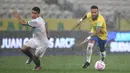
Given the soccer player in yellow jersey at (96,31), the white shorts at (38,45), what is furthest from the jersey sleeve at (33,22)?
the soccer player in yellow jersey at (96,31)

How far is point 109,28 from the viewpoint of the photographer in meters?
24.2

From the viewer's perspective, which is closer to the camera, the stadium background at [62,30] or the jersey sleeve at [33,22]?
the jersey sleeve at [33,22]

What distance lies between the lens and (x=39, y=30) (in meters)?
14.1

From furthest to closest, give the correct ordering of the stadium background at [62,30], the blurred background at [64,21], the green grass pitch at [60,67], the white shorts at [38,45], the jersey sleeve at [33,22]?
1. the blurred background at [64,21]
2. the stadium background at [62,30]
3. the white shorts at [38,45]
4. the jersey sleeve at [33,22]
5. the green grass pitch at [60,67]

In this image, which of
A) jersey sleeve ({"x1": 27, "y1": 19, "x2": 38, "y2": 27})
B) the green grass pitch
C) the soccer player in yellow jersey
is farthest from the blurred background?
jersey sleeve ({"x1": 27, "y1": 19, "x2": 38, "y2": 27})

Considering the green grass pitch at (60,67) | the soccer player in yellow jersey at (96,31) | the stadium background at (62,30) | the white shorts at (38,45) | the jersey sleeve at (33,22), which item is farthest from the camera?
the stadium background at (62,30)

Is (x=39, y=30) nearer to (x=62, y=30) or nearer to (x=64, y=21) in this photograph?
(x=62, y=30)

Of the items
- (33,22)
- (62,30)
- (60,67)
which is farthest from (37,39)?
(62,30)

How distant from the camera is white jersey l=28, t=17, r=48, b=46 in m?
14.0

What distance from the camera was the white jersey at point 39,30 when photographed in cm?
1402

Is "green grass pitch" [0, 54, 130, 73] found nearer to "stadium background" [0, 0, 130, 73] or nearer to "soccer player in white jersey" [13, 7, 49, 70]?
"soccer player in white jersey" [13, 7, 49, 70]

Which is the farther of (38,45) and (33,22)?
(38,45)

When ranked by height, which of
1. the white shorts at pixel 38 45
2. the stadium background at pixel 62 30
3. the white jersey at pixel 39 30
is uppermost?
the white jersey at pixel 39 30

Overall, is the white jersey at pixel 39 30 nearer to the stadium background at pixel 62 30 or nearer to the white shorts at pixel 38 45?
the white shorts at pixel 38 45
